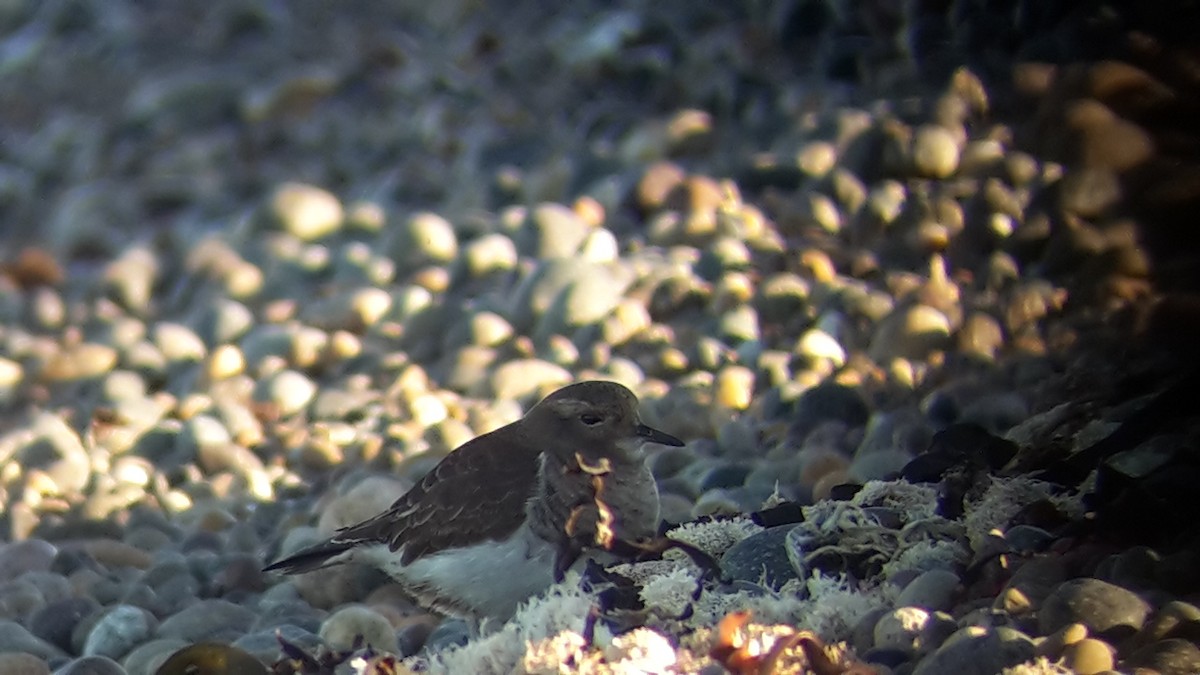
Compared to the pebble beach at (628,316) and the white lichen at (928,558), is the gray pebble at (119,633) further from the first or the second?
the white lichen at (928,558)

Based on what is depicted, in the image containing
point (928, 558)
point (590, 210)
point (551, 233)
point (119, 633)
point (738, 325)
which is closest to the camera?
point (928, 558)

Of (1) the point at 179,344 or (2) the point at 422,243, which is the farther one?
(2) the point at 422,243

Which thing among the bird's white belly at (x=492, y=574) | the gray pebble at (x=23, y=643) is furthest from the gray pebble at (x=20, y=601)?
the bird's white belly at (x=492, y=574)

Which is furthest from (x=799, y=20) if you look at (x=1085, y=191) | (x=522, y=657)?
(x=522, y=657)

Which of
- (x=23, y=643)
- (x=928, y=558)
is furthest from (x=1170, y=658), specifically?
(x=23, y=643)

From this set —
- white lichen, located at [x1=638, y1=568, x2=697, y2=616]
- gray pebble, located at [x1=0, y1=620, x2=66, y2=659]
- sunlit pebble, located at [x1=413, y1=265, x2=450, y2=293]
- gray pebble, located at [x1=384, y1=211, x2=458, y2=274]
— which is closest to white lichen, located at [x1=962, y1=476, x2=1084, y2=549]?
white lichen, located at [x1=638, y1=568, x2=697, y2=616]

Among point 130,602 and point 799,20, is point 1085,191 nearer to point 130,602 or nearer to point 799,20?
point 799,20

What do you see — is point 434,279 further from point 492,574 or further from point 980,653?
point 980,653

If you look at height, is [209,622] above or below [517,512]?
below
